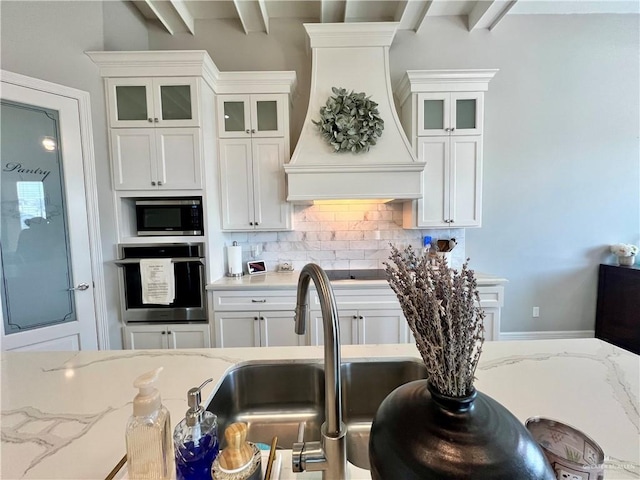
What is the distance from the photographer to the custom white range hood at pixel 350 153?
2.44 metres

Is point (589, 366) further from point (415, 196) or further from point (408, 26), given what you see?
point (408, 26)

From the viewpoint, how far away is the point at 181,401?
2.70 feet

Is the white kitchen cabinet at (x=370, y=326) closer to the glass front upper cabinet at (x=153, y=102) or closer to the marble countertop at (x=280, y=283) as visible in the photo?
the marble countertop at (x=280, y=283)

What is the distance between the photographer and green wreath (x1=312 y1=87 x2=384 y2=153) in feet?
7.89

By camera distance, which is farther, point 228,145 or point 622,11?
point 622,11

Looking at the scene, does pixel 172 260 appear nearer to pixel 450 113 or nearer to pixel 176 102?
pixel 176 102

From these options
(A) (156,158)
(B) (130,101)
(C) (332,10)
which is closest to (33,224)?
(A) (156,158)

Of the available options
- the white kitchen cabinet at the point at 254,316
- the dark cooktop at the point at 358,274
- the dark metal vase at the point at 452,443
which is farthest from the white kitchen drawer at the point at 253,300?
the dark metal vase at the point at 452,443

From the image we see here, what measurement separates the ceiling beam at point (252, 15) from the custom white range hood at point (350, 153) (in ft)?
1.84

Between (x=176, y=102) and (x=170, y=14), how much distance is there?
3.67 feet

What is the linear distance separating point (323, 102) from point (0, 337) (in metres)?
2.85

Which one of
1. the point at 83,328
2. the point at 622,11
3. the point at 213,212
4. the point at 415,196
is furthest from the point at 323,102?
the point at 622,11

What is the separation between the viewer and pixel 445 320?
0.44m

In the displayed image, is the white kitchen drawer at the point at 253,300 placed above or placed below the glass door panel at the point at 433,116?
below
